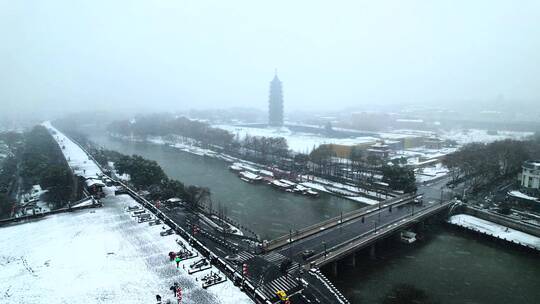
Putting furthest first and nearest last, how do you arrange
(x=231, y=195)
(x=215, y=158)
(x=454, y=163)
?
(x=215, y=158)
(x=454, y=163)
(x=231, y=195)

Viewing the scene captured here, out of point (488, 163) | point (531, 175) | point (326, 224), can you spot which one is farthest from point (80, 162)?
point (531, 175)

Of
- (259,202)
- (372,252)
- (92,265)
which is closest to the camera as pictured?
(92,265)

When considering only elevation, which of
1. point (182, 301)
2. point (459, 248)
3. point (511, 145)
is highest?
point (511, 145)

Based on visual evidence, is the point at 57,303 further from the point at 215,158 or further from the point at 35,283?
the point at 215,158

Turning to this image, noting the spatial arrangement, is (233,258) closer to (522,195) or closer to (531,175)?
(522,195)

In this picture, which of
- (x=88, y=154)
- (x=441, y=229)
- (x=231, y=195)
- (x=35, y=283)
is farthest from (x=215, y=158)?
(x=35, y=283)
